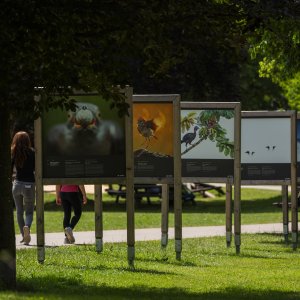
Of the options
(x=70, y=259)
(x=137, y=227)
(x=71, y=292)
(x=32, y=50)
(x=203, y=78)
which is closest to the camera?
(x=32, y=50)

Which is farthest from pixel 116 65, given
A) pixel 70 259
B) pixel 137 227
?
pixel 137 227

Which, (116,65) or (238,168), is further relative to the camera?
(238,168)

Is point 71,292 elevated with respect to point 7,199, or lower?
lower

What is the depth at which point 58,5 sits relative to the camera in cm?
974

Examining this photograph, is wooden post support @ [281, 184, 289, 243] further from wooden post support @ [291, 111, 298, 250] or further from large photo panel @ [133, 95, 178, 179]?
large photo panel @ [133, 95, 178, 179]

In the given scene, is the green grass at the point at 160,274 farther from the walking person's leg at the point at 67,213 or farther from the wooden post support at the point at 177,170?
the walking person's leg at the point at 67,213

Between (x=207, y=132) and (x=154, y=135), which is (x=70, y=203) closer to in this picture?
(x=207, y=132)


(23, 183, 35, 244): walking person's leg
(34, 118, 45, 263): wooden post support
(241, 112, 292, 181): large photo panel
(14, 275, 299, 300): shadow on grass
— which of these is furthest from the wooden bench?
(14, 275, 299, 300): shadow on grass

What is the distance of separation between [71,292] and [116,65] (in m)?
2.32

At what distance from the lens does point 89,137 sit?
13.4 metres

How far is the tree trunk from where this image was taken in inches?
414

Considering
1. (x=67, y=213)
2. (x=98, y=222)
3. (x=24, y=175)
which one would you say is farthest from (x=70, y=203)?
(x=98, y=222)

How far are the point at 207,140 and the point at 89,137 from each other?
4.36 meters

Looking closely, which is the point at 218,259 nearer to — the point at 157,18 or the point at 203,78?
the point at 157,18
